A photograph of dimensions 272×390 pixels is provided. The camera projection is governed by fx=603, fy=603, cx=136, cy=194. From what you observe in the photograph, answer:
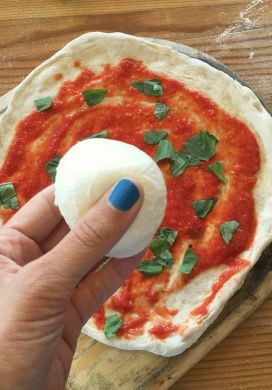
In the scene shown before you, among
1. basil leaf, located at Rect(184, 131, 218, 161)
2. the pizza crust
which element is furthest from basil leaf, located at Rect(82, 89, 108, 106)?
basil leaf, located at Rect(184, 131, 218, 161)

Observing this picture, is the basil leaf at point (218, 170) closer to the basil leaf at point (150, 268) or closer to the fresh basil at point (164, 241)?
the fresh basil at point (164, 241)

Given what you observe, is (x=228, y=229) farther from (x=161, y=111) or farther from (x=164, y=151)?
(x=161, y=111)

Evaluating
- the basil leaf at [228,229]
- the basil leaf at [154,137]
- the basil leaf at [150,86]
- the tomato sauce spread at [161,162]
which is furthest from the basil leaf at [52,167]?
the basil leaf at [228,229]

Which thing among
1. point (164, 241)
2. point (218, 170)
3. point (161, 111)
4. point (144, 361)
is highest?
point (161, 111)

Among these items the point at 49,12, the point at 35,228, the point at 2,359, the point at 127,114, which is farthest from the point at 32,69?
the point at 2,359

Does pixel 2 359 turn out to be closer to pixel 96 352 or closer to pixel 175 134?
pixel 96 352

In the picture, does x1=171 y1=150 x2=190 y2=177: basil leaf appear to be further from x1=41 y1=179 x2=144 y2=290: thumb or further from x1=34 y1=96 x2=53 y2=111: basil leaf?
x1=41 y1=179 x2=144 y2=290: thumb

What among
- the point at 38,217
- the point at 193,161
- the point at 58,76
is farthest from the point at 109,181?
the point at 58,76
